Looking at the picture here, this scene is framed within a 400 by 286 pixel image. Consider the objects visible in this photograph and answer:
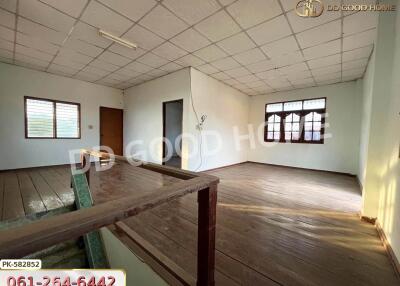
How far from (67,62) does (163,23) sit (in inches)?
118

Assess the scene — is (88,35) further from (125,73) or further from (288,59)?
(288,59)

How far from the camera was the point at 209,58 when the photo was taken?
3932 millimetres

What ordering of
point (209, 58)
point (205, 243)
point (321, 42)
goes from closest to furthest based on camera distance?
point (205, 243), point (321, 42), point (209, 58)

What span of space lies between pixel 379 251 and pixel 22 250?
8.64 feet

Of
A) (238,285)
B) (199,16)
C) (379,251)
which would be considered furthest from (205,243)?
(199,16)

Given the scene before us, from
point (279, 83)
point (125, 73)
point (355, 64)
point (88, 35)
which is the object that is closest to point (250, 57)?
point (279, 83)

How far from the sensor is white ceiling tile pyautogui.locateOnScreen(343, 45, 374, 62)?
323cm

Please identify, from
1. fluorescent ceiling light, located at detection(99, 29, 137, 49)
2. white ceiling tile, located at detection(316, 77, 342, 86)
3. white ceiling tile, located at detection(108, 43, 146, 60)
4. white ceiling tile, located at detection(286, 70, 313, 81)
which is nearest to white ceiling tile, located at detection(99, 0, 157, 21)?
fluorescent ceiling light, located at detection(99, 29, 137, 49)

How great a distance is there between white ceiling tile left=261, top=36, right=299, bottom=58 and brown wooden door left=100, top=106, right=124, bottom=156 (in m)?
5.39

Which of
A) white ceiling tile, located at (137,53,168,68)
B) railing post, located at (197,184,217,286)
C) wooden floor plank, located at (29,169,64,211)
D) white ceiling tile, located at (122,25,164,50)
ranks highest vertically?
white ceiling tile, located at (137,53,168,68)

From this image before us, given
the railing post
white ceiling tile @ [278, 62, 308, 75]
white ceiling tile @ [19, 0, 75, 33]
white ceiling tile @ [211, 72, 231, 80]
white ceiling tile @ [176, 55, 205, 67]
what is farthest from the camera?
white ceiling tile @ [211, 72, 231, 80]

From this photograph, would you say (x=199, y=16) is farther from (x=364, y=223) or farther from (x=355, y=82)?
(x=355, y=82)

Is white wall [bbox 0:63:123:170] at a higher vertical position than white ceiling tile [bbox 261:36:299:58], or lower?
lower

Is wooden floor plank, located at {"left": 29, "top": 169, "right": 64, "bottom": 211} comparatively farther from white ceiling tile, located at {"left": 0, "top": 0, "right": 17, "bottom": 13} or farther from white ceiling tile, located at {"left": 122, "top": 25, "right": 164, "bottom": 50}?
white ceiling tile, located at {"left": 122, "top": 25, "right": 164, "bottom": 50}
